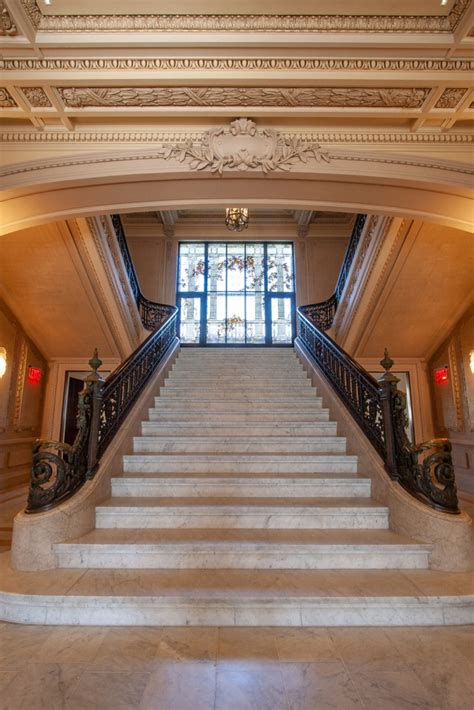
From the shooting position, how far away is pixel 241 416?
4355mm

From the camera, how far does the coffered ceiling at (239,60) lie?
2.66 metres

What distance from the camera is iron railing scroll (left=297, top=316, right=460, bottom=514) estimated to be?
2.49 meters

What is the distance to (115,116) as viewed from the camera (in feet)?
10.4

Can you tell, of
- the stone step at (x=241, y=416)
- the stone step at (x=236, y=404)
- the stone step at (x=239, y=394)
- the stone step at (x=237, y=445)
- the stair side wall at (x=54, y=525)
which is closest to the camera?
the stair side wall at (x=54, y=525)

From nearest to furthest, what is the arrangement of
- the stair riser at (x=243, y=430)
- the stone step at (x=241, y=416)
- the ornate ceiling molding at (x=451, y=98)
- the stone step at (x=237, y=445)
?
1. the ornate ceiling molding at (x=451, y=98)
2. the stone step at (x=237, y=445)
3. the stair riser at (x=243, y=430)
4. the stone step at (x=241, y=416)

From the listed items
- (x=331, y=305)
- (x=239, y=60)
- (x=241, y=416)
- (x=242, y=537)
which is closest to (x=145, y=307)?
(x=331, y=305)

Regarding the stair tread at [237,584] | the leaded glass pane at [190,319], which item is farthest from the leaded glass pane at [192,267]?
the stair tread at [237,584]

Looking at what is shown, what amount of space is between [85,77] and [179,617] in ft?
12.4

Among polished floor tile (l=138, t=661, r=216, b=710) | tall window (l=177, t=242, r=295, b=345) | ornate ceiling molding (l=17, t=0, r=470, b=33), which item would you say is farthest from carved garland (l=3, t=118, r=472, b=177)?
tall window (l=177, t=242, r=295, b=345)

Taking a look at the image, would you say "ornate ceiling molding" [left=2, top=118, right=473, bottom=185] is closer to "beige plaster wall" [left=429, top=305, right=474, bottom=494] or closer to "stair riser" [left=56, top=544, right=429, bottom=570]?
"stair riser" [left=56, top=544, right=429, bottom=570]

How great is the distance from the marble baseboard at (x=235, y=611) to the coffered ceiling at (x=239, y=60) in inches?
141

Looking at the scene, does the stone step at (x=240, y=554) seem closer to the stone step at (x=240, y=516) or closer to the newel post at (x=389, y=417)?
the stone step at (x=240, y=516)

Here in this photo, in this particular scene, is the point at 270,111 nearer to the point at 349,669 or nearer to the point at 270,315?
the point at 349,669

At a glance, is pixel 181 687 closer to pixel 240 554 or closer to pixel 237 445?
pixel 240 554
